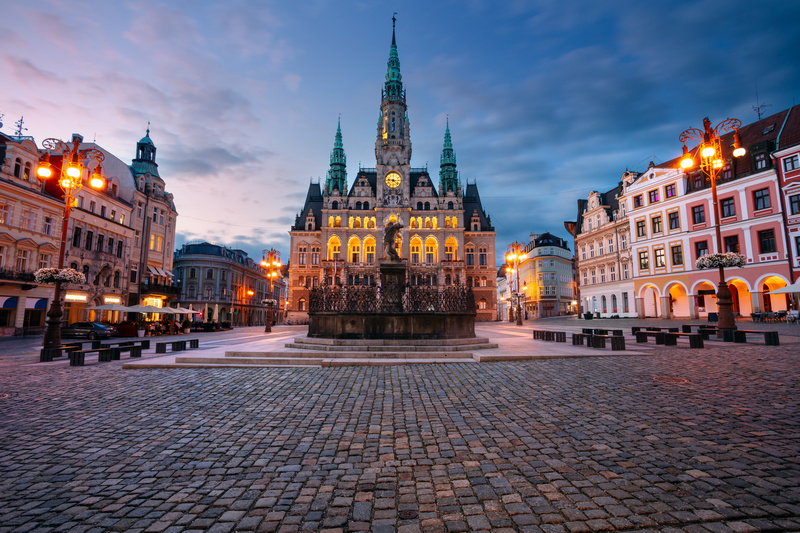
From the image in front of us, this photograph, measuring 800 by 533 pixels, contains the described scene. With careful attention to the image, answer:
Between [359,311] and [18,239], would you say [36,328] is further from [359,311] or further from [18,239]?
[359,311]

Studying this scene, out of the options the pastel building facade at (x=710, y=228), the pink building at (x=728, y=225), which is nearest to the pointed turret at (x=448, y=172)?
the pastel building facade at (x=710, y=228)

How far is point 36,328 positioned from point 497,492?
39.1m

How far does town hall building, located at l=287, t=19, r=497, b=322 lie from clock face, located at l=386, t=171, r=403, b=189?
0.17 meters

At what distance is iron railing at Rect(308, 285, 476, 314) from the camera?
48.5ft

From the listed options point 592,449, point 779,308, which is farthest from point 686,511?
point 779,308

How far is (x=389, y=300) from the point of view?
15.0m

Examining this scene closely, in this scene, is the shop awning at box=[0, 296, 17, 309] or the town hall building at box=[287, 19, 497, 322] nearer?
the shop awning at box=[0, 296, 17, 309]

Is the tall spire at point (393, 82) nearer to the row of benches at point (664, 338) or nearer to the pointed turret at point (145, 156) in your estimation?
the pointed turret at point (145, 156)

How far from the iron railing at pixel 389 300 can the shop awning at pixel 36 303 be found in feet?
92.8

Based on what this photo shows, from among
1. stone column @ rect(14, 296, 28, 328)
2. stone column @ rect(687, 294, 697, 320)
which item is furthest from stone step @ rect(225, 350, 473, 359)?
stone column @ rect(687, 294, 697, 320)

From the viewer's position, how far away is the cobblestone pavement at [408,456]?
9.51ft

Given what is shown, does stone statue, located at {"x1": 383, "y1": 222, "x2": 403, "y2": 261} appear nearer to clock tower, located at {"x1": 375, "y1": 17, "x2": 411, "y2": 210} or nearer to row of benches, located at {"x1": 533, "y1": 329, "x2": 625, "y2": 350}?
row of benches, located at {"x1": 533, "y1": 329, "x2": 625, "y2": 350}

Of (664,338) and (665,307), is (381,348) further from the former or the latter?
(665,307)

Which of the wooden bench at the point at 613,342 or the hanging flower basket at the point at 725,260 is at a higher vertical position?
the hanging flower basket at the point at 725,260
